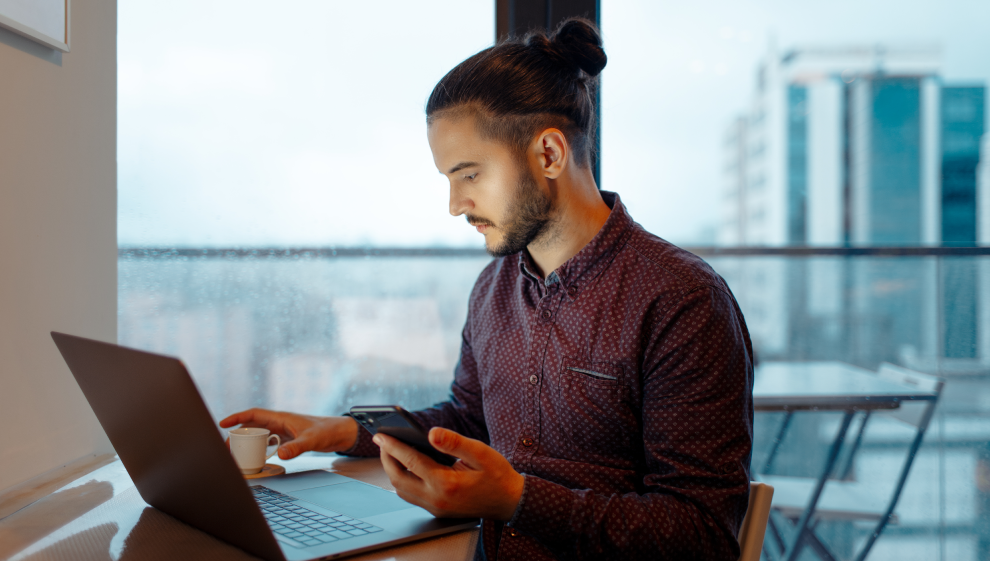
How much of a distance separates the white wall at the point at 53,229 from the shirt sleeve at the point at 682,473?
31.1 inches

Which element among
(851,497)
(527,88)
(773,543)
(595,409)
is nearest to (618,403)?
(595,409)

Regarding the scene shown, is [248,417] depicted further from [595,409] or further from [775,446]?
[775,446]

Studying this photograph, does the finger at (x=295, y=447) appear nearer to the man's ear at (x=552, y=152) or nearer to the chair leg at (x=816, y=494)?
the man's ear at (x=552, y=152)

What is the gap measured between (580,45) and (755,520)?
79 centimetres

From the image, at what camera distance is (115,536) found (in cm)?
73

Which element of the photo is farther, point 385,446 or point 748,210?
point 748,210

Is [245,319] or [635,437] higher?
[245,319]

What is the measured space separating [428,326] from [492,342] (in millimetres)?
518

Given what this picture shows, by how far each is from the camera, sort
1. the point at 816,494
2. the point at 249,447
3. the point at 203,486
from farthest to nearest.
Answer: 1. the point at 816,494
2. the point at 249,447
3. the point at 203,486

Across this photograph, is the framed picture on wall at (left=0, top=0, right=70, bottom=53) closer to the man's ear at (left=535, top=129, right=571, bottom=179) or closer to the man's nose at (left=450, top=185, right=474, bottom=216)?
the man's nose at (left=450, top=185, right=474, bottom=216)

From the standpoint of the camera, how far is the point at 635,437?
0.98 meters

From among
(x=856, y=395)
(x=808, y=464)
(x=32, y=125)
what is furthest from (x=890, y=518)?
(x=32, y=125)

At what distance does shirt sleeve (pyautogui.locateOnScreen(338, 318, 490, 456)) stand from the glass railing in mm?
401

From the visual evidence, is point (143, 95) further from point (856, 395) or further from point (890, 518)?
point (890, 518)
